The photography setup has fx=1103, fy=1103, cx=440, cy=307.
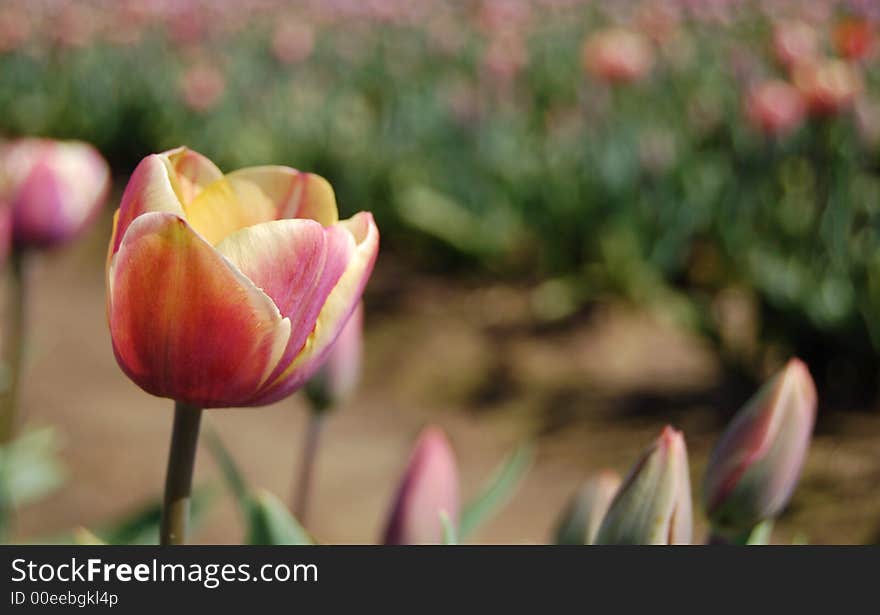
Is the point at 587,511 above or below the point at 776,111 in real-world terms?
above

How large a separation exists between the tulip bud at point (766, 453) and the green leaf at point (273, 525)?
0.29 m

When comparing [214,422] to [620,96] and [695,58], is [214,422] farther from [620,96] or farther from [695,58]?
[695,58]

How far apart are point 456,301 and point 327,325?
10.1 ft

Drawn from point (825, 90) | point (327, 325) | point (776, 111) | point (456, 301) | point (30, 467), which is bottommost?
point (456, 301)

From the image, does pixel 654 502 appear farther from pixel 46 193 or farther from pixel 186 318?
pixel 46 193

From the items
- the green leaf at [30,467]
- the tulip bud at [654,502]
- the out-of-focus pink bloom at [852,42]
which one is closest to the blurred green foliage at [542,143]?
the out-of-focus pink bloom at [852,42]

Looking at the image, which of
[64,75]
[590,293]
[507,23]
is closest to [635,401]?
[590,293]

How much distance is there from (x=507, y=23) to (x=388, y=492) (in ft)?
13.4

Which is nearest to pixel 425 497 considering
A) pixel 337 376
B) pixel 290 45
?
pixel 337 376

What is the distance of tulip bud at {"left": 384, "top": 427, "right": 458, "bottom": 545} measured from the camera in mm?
774

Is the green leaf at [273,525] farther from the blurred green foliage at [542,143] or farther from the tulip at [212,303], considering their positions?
the blurred green foliage at [542,143]

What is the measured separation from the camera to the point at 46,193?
1.30m

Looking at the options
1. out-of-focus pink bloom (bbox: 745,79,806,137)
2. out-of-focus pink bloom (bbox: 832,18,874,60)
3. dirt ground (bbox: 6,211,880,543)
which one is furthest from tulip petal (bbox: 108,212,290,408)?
out-of-focus pink bloom (bbox: 832,18,874,60)

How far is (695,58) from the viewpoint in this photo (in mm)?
6242
